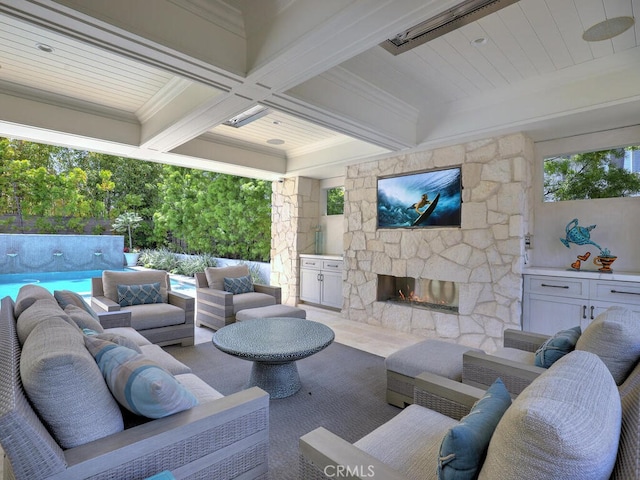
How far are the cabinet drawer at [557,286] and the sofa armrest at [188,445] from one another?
11.2 feet

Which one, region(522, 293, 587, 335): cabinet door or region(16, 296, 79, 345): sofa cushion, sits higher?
region(16, 296, 79, 345): sofa cushion

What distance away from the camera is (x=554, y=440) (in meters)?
0.72

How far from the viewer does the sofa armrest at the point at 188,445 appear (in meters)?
1.09

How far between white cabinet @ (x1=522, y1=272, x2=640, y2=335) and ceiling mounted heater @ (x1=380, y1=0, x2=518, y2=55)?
267 centimetres

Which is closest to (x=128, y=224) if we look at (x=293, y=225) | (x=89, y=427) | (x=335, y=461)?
(x=293, y=225)

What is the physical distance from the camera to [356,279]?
5.38 m

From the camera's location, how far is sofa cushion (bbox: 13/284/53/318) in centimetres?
201

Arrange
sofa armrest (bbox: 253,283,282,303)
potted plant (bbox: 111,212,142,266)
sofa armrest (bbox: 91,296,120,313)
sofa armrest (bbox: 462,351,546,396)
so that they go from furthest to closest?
potted plant (bbox: 111,212,142,266), sofa armrest (bbox: 253,283,282,303), sofa armrest (bbox: 91,296,120,313), sofa armrest (bbox: 462,351,546,396)

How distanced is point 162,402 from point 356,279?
4286mm

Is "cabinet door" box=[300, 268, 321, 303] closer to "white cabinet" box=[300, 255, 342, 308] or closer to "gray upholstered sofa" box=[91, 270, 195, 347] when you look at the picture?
"white cabinet" box=[300, 255, 342, 308]

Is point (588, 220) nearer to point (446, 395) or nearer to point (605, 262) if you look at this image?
point (605, 262)

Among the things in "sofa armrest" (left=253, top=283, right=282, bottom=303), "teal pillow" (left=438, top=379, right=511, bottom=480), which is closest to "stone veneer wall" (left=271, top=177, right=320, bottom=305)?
"sofa armrest" (left=253, top=283, right=282, bottom=303)

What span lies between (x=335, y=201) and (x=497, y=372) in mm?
5077

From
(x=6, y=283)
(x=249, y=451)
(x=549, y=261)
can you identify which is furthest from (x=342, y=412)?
(x=6, y=283)
